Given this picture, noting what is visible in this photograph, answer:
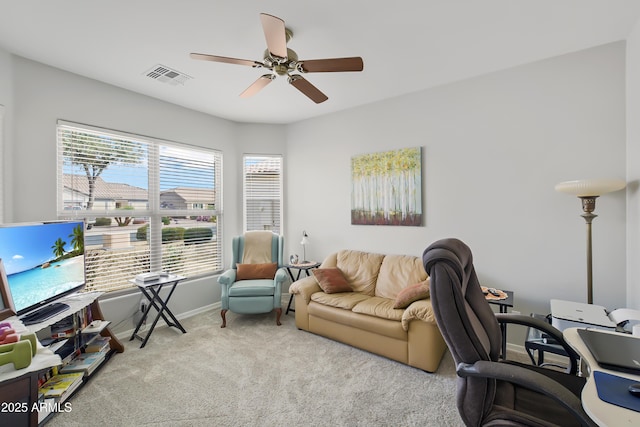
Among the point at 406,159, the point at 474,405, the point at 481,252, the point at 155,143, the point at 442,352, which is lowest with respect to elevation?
the point at 442,352

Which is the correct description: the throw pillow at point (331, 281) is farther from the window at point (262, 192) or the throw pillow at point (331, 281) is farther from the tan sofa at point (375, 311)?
the window at point (262, 192)

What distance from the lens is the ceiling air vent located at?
2657 mm

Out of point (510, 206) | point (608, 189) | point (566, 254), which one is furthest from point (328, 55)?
point (566, 254)

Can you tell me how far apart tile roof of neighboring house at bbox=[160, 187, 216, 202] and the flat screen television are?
1.26 m

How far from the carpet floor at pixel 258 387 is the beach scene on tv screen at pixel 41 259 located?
85 centimetres

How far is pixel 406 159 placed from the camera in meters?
Answer: 3.29

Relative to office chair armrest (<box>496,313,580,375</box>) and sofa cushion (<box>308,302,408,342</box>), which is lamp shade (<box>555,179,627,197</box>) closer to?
office chair armrest (<box>496,313,580,375</box>)

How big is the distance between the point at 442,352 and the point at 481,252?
3.68 ft

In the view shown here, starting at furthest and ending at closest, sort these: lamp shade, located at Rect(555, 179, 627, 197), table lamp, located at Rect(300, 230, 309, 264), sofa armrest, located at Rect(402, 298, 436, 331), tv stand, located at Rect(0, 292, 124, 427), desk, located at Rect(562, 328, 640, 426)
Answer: table lamp, located at Rect(300, 230, 309, 264) → sofa armrest, located at Rect(402, 298, 436, 331) → lamp shade, located at Rect(555, 179, 627, 197) → tv stand, located at Rect(0, 292, 124, 427) → desk, located at Rect(562, 328, 640, 426)

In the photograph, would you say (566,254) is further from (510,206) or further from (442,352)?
(442,352)

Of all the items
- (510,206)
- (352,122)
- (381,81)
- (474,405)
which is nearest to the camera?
(474,405)

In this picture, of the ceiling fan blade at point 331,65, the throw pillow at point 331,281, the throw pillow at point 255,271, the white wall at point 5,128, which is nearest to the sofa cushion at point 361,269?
the throw pillow at point 331,281

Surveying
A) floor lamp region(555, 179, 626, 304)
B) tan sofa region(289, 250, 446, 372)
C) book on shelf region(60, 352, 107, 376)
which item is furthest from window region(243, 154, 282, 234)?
floor lamp region(555, 179, 626, 304)

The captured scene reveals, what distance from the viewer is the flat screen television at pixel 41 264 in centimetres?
186
